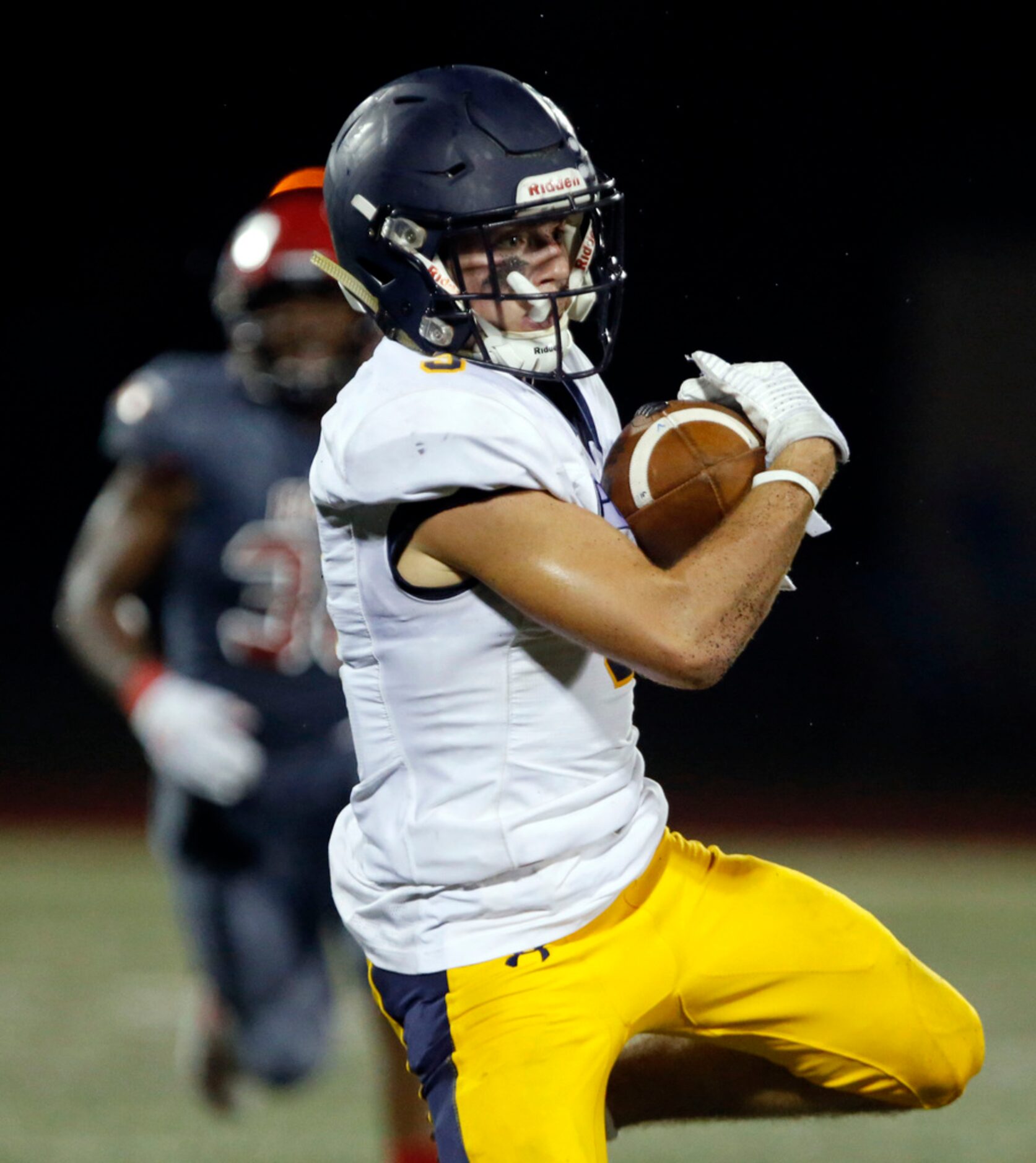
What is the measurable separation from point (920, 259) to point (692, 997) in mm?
6520

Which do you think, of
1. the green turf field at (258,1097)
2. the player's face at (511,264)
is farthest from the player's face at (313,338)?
the player's face at (511,264)

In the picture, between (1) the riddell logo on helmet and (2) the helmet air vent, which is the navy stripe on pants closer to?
(2) the helmet air vent

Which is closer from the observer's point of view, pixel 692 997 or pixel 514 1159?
pixel 514 1159

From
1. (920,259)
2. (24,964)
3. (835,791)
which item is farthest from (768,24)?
(24,964)

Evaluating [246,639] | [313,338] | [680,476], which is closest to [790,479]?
[680,476]

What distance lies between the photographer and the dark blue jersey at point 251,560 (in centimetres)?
329

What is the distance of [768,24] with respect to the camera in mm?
7270

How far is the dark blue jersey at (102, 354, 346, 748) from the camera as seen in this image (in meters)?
3.29

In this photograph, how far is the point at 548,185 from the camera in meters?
1.78

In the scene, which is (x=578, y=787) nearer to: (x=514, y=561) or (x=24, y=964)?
(x=514, y=561)

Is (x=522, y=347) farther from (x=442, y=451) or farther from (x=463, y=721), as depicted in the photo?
(x=463, y=721)

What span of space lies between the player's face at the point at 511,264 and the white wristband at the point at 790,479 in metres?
0.32

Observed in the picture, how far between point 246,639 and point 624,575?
6.21 ft

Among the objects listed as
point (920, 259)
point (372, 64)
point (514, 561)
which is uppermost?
point (514, 561)
